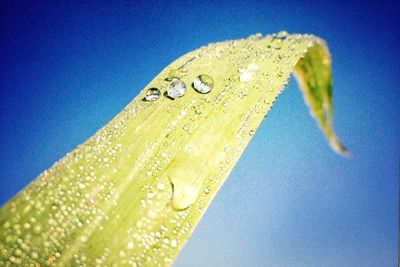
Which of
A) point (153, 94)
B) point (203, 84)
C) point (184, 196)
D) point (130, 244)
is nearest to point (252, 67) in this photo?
point (203, 84)

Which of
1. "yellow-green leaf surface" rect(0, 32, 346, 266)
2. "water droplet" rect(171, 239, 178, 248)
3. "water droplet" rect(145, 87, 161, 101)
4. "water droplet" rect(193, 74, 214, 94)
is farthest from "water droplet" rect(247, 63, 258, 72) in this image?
"water droplet" rect(171, 239, 178, 248)

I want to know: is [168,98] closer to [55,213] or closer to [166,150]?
[166,150]

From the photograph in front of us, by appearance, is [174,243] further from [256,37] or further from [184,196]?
[256,37]

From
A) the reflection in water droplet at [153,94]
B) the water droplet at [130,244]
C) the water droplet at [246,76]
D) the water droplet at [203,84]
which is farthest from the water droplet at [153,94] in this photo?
the water droplet at [130,244]

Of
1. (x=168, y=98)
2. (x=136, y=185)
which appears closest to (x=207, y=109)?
(x=168, y=98)

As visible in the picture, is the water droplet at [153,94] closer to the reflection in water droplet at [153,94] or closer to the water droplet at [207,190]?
the reflection in water droplet at [153,94]

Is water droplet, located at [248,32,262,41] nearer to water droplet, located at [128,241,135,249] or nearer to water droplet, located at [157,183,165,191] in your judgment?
water droplet, located at [157,183,165,191]
